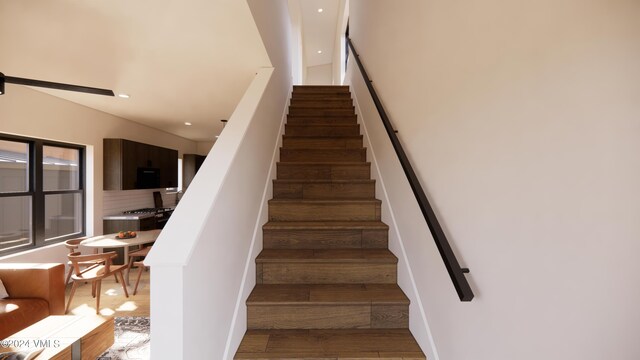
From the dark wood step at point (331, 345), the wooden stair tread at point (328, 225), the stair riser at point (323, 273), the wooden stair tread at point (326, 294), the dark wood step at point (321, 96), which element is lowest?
the dark wood step at point (331, 345)

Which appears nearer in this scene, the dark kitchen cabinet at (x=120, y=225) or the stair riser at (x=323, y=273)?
the stair riser at (x=323, y=273)

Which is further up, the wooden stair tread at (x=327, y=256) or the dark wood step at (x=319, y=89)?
the dark wood step at (x=319, y=89)

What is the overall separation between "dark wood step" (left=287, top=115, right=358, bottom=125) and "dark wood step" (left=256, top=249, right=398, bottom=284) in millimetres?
2204

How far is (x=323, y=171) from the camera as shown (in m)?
2.68

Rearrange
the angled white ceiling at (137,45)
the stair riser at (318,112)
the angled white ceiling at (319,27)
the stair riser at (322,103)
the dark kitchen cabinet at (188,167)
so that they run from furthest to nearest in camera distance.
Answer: the dark kitchen cabinet at (188,167) → the angled white ceiling at (319,27) → the stair riser at (322,103) → the stair riser at (318,112) → the angled white ceiling at (137,45)

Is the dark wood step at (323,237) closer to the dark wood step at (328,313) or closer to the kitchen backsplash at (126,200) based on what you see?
the dark wood step at (328,313)

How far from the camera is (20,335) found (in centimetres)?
208

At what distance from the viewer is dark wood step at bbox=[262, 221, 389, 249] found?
6.68 ft


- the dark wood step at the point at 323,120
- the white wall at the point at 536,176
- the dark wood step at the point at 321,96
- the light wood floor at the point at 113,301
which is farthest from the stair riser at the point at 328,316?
the dark wood step at the point at 321,96

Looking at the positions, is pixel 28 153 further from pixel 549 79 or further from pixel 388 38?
pixel 549 79

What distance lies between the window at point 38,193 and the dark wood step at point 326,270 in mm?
3700

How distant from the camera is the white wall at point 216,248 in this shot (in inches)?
34.2

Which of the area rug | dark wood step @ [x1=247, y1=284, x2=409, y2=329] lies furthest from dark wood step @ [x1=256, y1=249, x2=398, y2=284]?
the area rug

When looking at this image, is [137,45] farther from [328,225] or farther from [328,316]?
[328,316]
